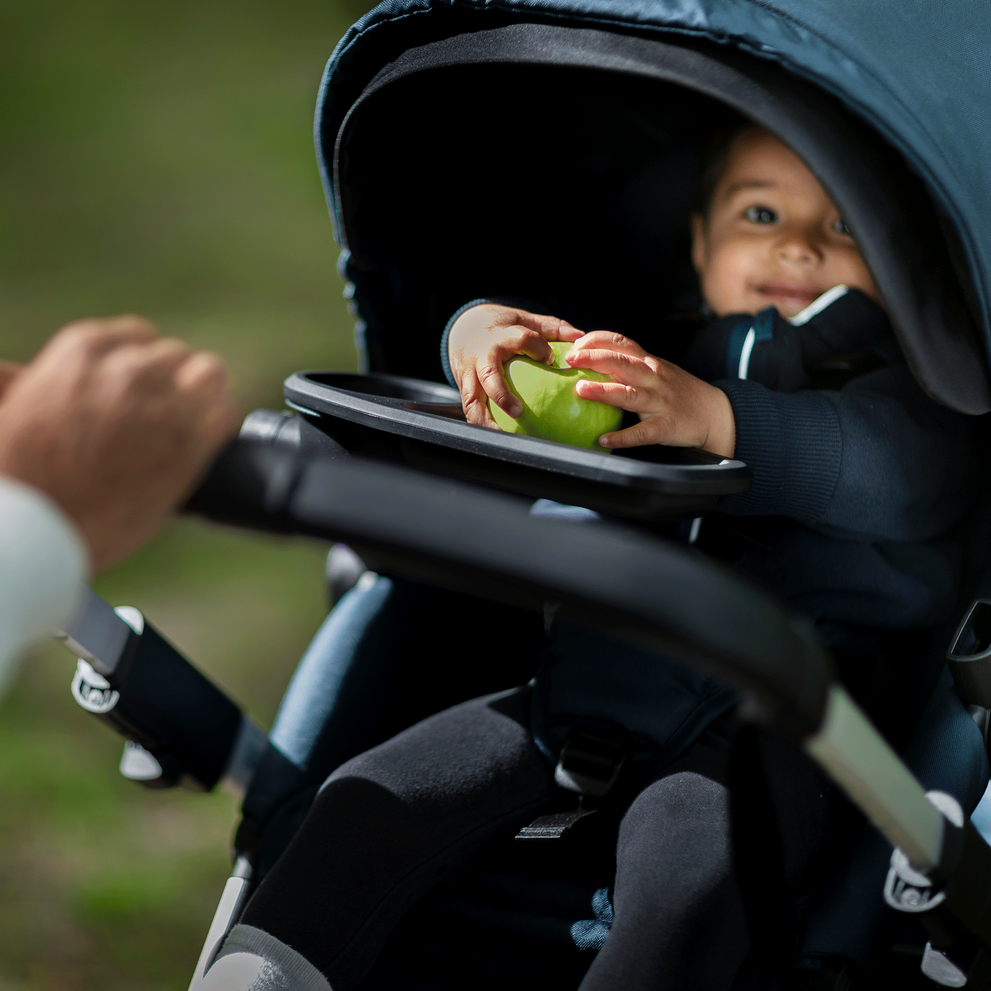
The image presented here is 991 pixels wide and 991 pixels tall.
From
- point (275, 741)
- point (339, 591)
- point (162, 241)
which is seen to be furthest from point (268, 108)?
point (275, 741)

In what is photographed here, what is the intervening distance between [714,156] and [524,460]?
0.55m

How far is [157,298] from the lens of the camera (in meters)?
2.87

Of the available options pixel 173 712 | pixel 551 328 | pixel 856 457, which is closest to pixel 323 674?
pixel 173 712

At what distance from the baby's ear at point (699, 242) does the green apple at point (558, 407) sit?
380 mm

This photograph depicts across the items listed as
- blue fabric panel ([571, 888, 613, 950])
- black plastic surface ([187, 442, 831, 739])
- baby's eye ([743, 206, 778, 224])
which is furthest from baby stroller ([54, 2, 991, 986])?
blue fabric panel ([571, 888, 613, 950])

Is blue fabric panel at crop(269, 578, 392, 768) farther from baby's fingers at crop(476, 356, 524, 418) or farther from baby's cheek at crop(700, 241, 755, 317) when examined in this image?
baby's cheek at crop(700, 241, 755, 317)

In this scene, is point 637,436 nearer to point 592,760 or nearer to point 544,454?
point 544,454

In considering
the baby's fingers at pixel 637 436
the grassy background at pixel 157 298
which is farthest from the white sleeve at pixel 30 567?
the baby's fingers at pixel 637 436

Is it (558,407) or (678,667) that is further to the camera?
(678,667)

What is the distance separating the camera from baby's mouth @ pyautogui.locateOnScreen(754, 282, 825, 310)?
3.20ft

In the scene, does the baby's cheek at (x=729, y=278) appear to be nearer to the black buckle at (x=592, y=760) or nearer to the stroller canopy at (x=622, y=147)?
the stroller canopy at (x=622, y=147)

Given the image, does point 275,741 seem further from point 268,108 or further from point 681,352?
point 268,108

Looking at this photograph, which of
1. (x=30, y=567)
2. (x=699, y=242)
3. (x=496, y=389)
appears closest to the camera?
(x=30, y=567)

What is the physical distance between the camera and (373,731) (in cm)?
102
